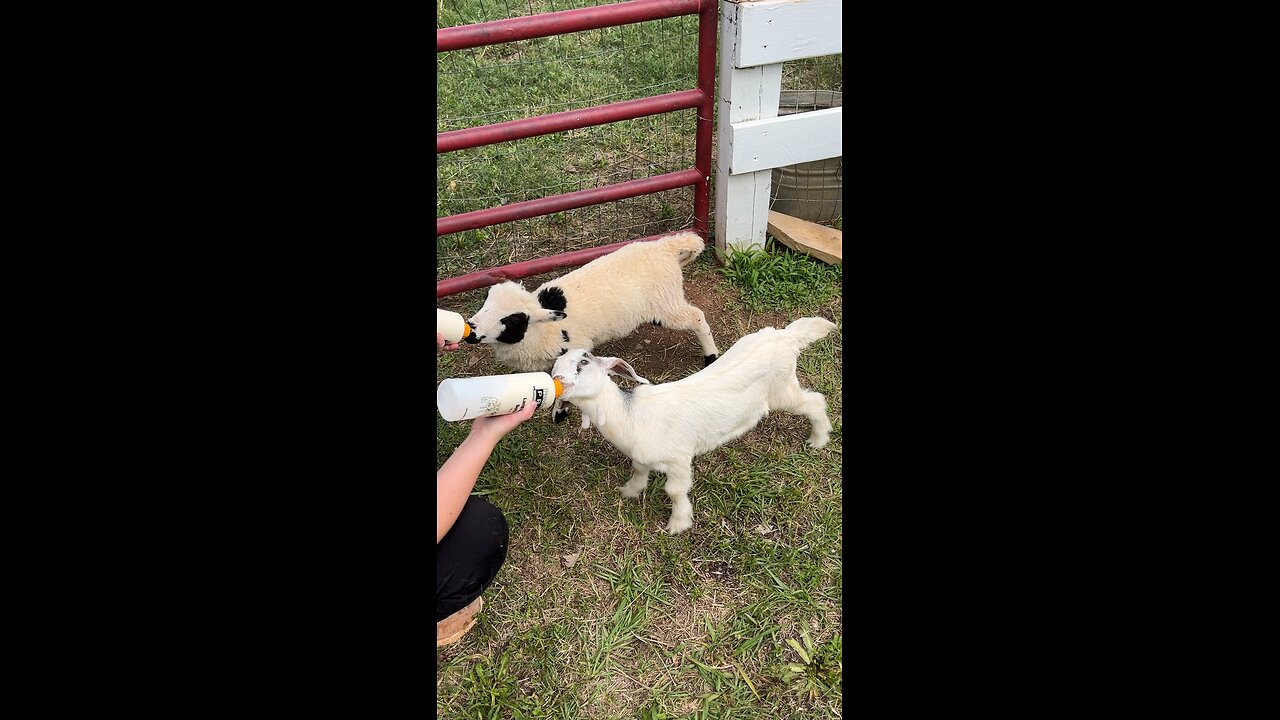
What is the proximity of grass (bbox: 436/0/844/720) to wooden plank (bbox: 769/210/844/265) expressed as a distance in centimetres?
7

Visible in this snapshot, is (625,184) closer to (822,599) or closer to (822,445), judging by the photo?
(822,445)

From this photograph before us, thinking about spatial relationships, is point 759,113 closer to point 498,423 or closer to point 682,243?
point 682,243

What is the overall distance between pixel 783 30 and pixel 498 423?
99.4 inches

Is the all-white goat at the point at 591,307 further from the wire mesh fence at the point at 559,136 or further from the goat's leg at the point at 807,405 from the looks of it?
the wire mesh fence at the point at 559,136

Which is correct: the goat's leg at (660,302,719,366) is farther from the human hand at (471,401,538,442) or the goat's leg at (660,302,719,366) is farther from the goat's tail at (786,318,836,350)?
the human hand at (471,401,538,442)

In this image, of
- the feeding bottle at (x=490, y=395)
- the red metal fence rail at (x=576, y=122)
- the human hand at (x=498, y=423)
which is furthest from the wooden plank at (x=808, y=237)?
the human hand at (x=498, y=423)

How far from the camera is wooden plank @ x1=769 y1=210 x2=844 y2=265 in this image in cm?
486

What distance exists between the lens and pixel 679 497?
11.3 feet

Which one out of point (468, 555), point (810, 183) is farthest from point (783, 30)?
point (468, 555)

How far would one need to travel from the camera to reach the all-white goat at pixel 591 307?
12.3ft

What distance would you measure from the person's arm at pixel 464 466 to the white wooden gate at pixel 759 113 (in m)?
2.36

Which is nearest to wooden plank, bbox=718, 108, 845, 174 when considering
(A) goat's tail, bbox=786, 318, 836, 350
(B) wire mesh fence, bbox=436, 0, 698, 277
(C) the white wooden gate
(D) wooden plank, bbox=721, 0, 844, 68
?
(C) the white wooden gate

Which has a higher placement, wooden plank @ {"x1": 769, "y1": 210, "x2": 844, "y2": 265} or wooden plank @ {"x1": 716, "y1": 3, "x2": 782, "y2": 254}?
wooden plank @ {"x1": 716, "y1": 3, "x2": 782, "y2": 254}

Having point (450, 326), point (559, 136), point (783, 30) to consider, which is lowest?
point (450, 326)
